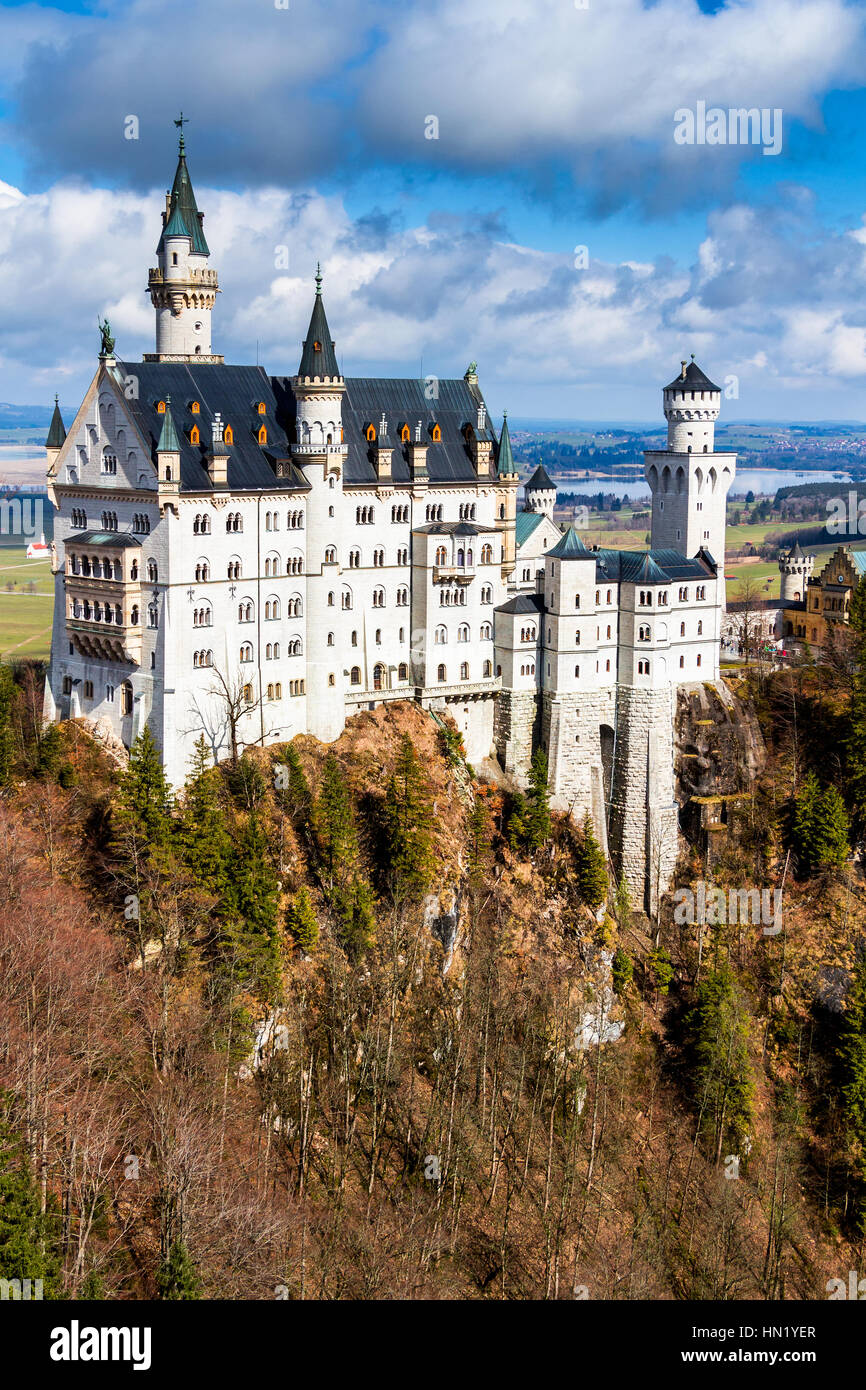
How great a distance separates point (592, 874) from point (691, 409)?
32.5 meters

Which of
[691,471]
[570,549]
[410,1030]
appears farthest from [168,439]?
[691,471]

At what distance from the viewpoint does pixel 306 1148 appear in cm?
6750

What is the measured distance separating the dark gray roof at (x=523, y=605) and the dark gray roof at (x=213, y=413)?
51.6ft

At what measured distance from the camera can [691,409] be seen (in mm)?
98000

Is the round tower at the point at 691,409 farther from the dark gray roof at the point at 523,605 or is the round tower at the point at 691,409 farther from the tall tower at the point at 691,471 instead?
the dark gray roof at the point at 523,605

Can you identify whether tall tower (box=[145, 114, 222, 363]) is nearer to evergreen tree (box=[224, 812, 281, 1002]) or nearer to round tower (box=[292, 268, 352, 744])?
round tower (box=[292, 268, 352, 744])

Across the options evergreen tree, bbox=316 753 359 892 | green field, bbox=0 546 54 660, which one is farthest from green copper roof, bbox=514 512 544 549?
green field, bbox=0 546 54 660

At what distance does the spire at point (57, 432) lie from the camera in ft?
273

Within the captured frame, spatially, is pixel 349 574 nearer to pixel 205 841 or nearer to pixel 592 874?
pixel 205 841

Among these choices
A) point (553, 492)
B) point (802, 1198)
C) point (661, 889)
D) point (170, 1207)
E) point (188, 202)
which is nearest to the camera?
point (170, 1207)

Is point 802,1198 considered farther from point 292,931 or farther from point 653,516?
point 653,516

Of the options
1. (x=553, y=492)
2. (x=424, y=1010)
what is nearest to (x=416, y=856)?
(x=424, y=1010)

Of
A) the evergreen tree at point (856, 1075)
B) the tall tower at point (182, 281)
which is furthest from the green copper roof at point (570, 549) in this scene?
the evergreen tree at point (856, 1075)

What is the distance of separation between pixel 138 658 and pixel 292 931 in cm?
1621
